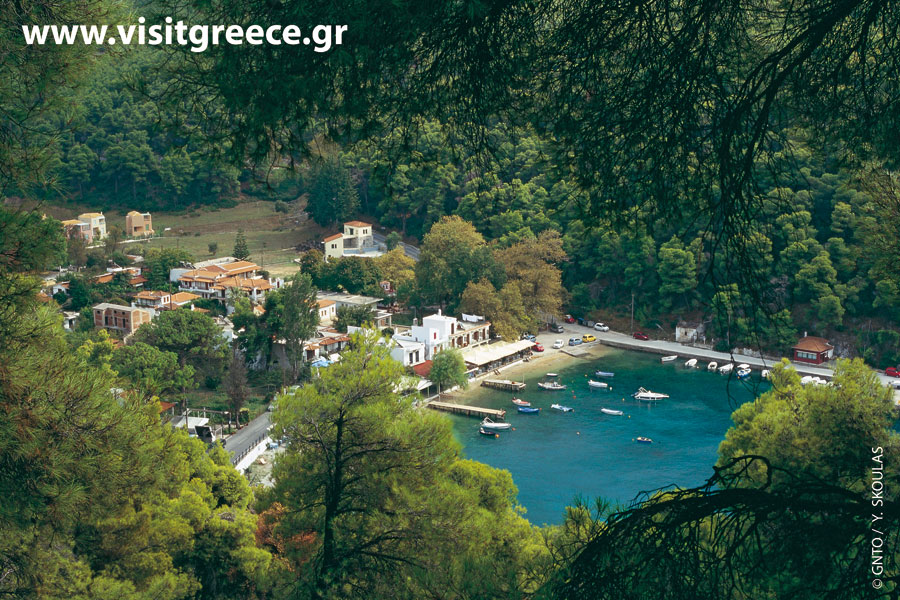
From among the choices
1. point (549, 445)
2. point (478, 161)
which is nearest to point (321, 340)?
point (549, 445)

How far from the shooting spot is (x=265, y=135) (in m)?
2.31

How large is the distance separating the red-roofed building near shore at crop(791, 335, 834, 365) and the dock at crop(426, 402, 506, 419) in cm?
677

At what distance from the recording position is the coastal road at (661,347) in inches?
703

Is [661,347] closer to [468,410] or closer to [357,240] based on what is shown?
[468,410]

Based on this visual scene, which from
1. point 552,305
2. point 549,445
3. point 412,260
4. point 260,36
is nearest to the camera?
point 260,36

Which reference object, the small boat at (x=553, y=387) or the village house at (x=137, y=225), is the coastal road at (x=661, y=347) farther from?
the village house at (x=137, y=225)

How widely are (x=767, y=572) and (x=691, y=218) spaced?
1.15m

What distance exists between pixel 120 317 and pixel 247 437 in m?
5.07

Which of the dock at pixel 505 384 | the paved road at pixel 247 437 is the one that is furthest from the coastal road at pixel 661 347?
the paved road at pixel 247 437

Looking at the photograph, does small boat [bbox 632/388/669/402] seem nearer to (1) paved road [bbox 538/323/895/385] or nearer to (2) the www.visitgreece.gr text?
(1) paved road [bbox 538/323/895/385]

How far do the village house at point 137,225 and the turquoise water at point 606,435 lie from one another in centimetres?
1357

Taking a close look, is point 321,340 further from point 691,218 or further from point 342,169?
point 691,218

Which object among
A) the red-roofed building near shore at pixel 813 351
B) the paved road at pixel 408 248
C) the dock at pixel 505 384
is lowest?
the dock at pixel 505 384

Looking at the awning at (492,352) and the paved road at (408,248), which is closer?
the awning at (492,352)
